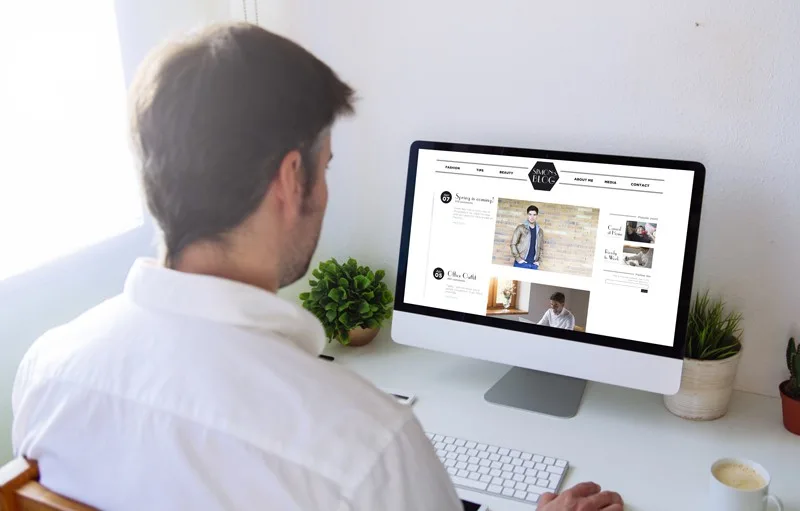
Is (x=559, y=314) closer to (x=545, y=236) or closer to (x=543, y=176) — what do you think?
(x=545, y=236)

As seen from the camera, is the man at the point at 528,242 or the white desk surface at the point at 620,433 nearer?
the white desk surface at the point at 620,433

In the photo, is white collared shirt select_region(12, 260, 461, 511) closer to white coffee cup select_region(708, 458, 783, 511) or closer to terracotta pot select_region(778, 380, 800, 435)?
white coffee cup select_region(708, 458, 783, 511)

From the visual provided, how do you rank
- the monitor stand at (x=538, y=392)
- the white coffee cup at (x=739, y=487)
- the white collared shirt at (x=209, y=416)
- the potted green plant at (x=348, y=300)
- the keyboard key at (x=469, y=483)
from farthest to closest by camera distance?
1. the potted green plant at (x=348, y=300)
2. the monitor stand at (x=538, y=392)
3. the keyboard key at (x=469, y=483)
4. the white coffee cup at (x=739, y=487)
5. the white collared shirt at (x=209, y=416)

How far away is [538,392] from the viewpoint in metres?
1.41

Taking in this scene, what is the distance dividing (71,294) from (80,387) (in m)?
0.68

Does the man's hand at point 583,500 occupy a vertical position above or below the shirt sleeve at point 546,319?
below

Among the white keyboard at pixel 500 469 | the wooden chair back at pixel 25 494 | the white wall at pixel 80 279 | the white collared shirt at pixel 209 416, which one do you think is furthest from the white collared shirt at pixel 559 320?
the wooden chair back at pixel 25 494

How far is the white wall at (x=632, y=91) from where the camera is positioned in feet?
4.24

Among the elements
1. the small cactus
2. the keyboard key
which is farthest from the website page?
the keyboard key

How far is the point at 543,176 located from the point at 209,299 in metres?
0.74

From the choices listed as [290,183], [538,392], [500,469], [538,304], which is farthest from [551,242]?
[290,183]

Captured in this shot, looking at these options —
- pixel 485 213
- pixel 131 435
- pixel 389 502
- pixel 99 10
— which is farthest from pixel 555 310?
pixel 99 10

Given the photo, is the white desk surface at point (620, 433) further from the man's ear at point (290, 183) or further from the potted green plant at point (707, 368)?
the man's ear at point (290, 183)

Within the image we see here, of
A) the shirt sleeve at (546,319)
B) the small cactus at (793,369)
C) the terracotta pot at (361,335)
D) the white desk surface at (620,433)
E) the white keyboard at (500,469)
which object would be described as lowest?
the white keyboard at (500,469)
